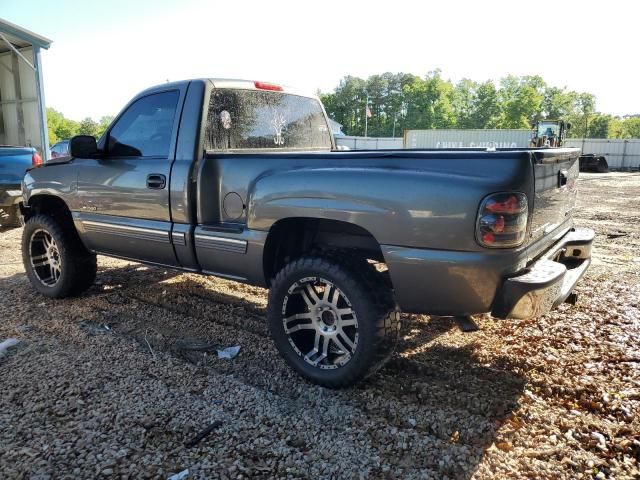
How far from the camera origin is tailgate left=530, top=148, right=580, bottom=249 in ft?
8.77

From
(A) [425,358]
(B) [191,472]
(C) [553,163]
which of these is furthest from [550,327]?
(B) [191,472]

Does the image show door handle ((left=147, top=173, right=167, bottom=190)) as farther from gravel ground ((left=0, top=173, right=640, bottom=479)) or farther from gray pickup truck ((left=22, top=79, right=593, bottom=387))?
gravel ground ((left=0, top=173, right=640, bottom=479))

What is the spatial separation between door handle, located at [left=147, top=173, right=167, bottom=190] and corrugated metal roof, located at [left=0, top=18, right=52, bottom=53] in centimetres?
1159

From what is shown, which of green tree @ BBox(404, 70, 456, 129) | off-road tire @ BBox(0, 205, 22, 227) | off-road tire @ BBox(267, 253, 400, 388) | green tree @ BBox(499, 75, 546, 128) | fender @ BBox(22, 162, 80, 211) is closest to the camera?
off-road tire @ BBox(267, 253, 400, 388)

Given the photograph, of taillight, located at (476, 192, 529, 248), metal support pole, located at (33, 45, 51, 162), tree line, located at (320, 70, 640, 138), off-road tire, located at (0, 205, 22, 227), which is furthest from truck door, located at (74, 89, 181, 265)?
tree line, located at (320, 70, 640, 138)

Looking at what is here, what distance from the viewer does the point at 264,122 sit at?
165 inches

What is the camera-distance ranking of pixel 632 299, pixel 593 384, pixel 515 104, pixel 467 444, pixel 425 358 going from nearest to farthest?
pixel 467 444 → pixel 593 384 → pixel 425 358 → pixel 632 299 → pixel 515 104

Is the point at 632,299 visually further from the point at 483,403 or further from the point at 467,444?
the point at 467,444

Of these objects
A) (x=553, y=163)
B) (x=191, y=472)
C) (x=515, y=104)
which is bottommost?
(x=191, y=472)

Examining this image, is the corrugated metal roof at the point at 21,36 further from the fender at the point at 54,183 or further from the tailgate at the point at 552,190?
the tailgate at the point at 552,190

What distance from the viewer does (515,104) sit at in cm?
7825

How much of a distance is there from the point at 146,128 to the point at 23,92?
530 inches

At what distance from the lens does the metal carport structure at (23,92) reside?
42.9 feet

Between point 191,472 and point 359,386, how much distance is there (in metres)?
1.16
